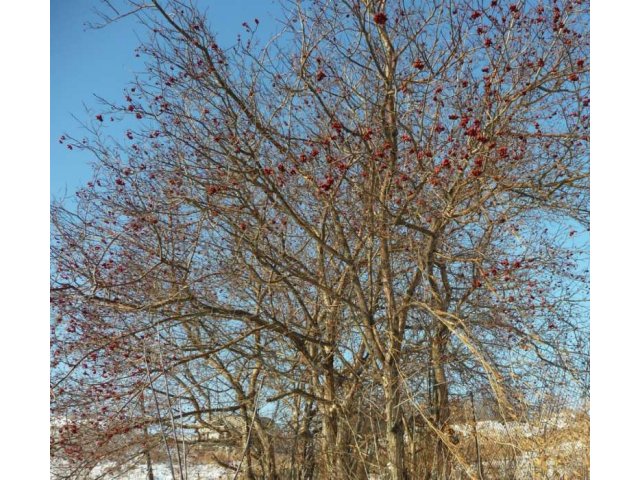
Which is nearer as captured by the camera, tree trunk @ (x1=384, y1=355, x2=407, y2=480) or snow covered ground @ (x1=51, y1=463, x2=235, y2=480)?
tree trunk @ (x1=384, y1=355, x2=407, y2=480)

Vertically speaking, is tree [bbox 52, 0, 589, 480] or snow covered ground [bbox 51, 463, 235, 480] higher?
tree [bbox 52, 0, 589, 480]

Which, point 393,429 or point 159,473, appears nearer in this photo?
point 393,429

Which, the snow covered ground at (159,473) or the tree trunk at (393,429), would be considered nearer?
the tree trunk at (393,429)

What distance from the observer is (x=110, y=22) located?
314cm

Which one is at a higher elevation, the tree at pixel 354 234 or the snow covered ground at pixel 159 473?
the tree at pixel 354 234
